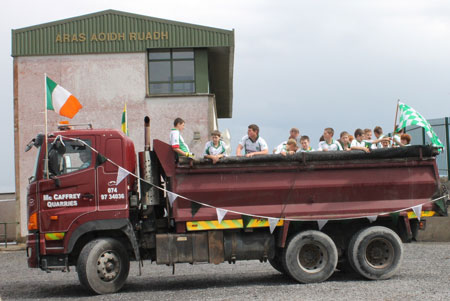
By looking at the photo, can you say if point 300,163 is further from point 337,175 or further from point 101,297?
point 101,297

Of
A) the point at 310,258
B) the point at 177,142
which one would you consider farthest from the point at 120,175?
the point at 310,258

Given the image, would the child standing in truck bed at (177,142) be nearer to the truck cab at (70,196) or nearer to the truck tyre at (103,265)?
the truck cab at (70,196)

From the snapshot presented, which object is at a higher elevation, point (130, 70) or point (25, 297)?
point (130, 70)

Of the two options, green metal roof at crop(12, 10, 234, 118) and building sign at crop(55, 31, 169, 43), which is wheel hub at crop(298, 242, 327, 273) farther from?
building sign at crop(55, 31, 169, 43)

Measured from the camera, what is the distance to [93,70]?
80.8 feet

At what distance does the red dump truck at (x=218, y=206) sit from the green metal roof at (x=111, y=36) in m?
13.6

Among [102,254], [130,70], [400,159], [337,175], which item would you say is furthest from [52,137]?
[130,70]

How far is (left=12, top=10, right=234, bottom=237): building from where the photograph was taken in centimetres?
2439

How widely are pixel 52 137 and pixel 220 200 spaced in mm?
3120

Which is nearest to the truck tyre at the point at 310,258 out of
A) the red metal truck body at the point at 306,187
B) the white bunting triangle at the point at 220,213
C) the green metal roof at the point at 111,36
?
the red metal truck body at the point at 306,187

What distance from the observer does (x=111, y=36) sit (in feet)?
81.1

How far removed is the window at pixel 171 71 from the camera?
81.7ft

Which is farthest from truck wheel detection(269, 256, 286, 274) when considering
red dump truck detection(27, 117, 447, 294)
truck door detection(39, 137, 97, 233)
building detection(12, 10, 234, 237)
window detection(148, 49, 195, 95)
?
window detection(148, 49, 195, 95)

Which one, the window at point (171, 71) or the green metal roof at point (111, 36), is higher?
the green metal roof at point (111, 36)
